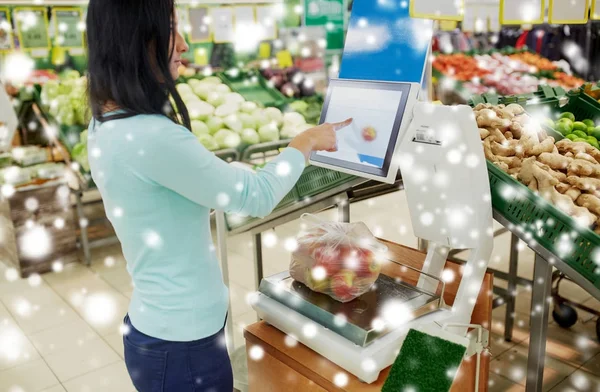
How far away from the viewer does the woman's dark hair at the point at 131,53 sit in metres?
1.24

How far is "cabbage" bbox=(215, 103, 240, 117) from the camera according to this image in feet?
16.8

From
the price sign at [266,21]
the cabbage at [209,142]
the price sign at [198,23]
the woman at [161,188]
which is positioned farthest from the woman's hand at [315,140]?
the price sign at [266,21]

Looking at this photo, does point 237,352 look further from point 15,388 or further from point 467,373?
point 467,373

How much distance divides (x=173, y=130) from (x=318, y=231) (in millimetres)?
630

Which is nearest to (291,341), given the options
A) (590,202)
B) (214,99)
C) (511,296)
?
(590,202)

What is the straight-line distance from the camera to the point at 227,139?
15.6ft

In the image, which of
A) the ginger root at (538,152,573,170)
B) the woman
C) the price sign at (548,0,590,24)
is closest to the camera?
the woman

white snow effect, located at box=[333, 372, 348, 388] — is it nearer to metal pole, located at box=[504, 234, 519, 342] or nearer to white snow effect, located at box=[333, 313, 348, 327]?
white snow effect, located at box=[333, 313, 348, 327]

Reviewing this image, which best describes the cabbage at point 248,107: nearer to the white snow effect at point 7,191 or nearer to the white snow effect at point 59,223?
the white snow effect at point 59,223

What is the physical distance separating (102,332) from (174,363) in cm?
213

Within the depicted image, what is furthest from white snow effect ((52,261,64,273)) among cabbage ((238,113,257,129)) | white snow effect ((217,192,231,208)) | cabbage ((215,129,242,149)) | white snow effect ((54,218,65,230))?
white snow effect ((217,192,231,208))

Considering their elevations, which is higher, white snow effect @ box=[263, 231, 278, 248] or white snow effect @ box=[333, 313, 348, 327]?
white snow effect @ box=[333, 313, 348, 327]

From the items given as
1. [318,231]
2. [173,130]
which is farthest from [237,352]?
[173,130]

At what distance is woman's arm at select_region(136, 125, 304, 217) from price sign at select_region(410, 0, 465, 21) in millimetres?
838
